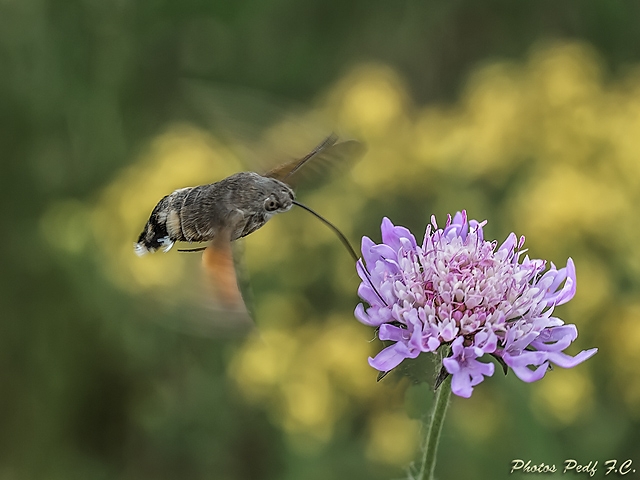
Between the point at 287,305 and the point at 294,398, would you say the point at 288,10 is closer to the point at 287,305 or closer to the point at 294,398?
the point at 287,305

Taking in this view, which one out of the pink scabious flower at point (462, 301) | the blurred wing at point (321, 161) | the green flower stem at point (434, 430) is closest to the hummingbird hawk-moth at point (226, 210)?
the blurred wing at point (321, 161)

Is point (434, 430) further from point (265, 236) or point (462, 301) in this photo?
point (265, 236)

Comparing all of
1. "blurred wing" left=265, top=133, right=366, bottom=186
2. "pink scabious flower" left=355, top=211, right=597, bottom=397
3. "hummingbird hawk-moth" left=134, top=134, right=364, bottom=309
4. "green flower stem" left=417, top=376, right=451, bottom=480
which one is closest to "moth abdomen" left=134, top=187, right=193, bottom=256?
"hummingbird hawk-moth" left=134, top=134, right=364, bottom=309

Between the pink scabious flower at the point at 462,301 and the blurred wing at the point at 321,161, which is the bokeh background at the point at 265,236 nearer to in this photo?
the blurred wing at the point at 321,161

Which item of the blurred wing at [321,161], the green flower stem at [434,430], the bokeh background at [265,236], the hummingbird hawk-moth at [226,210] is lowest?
the green flower stem at [434,430]

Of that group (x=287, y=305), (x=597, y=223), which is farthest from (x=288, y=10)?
(x=597, y=223)

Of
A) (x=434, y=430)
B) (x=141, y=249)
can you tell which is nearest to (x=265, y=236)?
(x=141, y=249)

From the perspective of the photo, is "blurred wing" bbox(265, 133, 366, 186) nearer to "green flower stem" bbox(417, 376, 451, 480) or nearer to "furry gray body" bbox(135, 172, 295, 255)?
"furry gray body" bbox(135, 172, 295, 255)
